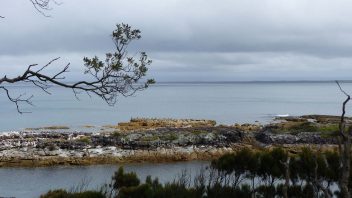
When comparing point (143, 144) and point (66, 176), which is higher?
point (143, 144)

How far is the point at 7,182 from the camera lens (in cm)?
2891

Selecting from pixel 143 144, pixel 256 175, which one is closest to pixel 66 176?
pixel 143 144

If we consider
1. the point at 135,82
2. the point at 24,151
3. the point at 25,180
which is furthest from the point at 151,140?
the point at 135,82

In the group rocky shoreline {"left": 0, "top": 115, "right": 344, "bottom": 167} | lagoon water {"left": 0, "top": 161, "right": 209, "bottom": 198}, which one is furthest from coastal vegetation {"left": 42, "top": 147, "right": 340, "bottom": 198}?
rocky shoreline {"left": 0, "top": 115, "right": 344, "bottom": 167}

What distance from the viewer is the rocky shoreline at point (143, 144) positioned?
3600 centimetres

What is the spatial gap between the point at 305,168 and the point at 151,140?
2745 cm

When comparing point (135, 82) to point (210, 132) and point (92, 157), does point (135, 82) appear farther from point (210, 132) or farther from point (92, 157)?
point (210, 132)

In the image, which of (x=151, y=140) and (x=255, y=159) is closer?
(x=255, y=159)

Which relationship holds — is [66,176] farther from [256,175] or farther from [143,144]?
[256,175]

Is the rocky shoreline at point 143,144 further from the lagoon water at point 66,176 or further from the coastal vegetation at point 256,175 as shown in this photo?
the coastal vegetation at point 256,175

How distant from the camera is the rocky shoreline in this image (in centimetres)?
3600

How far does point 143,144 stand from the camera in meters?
39.9

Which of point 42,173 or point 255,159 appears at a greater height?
point 255,159

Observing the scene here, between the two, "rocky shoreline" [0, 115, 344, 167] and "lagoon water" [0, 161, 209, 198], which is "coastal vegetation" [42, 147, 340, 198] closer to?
"lagoon water" [0, 161, 209, 198]
